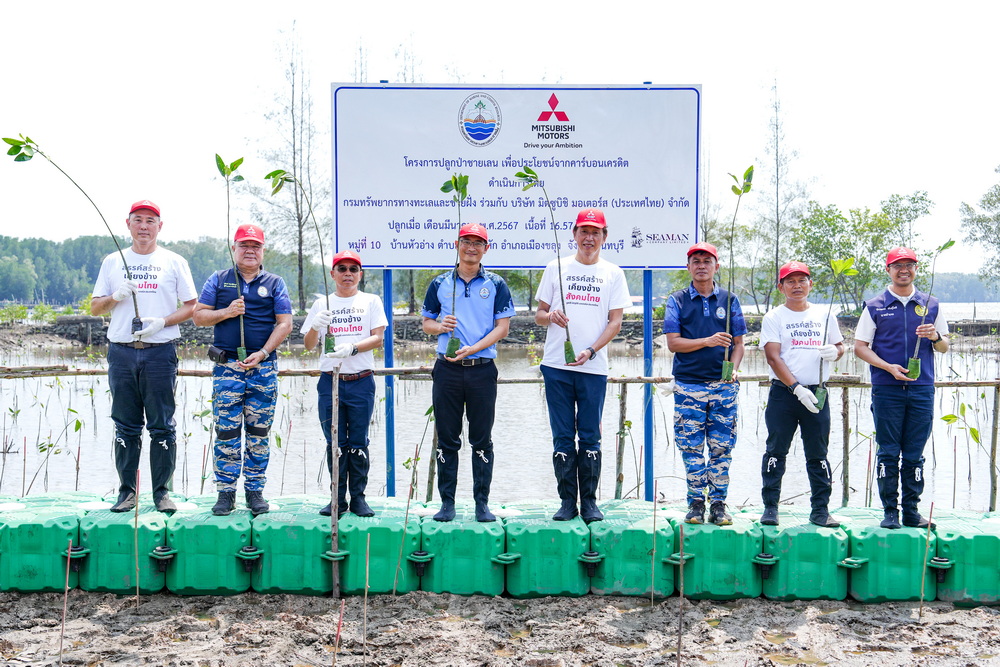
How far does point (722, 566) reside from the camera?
4.67 metres

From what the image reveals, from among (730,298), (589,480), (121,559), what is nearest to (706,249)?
(730,298)

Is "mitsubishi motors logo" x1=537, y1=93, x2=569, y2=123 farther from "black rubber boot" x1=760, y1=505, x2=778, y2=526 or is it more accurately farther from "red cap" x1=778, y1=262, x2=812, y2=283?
"black rubber boot" x1=760, y1=505, x2=778, y2=526

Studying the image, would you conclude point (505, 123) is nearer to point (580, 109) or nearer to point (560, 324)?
point (580, 109)

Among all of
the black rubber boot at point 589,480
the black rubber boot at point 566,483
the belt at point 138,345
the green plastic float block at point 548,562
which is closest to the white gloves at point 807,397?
the black rubber boot at point 589,480

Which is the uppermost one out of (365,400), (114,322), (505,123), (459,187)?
(505,123)

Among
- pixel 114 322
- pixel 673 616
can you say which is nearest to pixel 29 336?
pixel 114 322

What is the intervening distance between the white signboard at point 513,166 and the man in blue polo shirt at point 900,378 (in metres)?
1.69

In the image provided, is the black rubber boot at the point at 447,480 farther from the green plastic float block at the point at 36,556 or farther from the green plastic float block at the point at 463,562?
the green plastic float block at the point at 36,556

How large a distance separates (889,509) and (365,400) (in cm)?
319

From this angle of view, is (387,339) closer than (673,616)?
No

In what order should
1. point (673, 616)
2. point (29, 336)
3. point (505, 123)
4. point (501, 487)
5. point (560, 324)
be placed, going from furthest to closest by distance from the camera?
point (29, 336)
point (501, 487)
point (505, 123)
point (560, 324)
point (673, 616)

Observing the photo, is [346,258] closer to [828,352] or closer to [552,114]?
[552,114]

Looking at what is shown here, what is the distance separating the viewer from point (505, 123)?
6215 mm

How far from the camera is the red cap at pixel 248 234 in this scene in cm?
490
